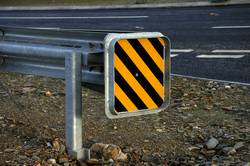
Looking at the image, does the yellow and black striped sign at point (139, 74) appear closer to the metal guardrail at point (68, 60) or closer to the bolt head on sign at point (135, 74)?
the bolt head on sign at point (135, 74)

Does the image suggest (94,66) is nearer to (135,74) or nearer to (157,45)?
(135,74)

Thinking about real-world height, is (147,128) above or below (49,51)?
below

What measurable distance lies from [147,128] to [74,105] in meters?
1.37

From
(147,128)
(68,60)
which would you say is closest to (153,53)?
(68,60)

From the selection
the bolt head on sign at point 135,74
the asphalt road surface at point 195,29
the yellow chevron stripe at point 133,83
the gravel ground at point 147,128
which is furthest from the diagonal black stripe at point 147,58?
the asphalt road surface at point 195,29

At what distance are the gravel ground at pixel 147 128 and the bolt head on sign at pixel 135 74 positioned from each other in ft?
1.76

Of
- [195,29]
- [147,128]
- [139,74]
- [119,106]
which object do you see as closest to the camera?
[119,106]

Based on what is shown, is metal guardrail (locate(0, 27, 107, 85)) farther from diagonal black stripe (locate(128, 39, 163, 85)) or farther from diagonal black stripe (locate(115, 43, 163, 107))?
diagonal black stripe (locate(128, 39, 163, 85))

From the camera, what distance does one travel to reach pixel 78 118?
462cm

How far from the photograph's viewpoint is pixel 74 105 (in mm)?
4555

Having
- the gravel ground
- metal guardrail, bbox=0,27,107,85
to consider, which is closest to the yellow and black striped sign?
metal guardrail, bbox=0,27,107,85

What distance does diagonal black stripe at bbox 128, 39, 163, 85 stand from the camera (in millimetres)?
4431

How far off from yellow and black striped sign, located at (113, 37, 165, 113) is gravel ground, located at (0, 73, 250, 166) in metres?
0.55

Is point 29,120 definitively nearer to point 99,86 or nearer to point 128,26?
point 99,86
